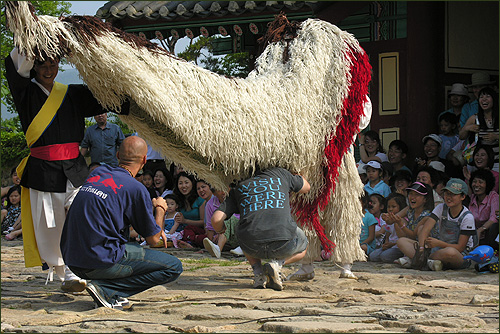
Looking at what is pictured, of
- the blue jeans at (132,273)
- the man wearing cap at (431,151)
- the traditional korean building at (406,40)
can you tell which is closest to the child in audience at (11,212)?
the traditional korean building at (406,40)

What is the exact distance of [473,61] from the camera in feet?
25.8

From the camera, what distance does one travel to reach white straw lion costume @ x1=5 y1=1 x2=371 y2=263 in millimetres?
3629

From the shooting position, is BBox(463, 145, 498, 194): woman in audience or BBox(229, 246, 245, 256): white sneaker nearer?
BBox(463, 145, 498, 194): woman in audience

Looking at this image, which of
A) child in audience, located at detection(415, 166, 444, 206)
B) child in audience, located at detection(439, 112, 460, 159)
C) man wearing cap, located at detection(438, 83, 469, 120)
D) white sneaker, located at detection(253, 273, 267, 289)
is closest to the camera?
white sneaker, located at detection(253, 273, 267, 289)

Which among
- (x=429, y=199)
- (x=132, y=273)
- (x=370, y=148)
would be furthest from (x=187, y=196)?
(x=132, y=273)

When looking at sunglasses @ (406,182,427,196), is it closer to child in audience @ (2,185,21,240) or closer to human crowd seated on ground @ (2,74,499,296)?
human crowd seated on ground @ (2,74,499,296)

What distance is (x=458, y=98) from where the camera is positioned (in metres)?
7.28

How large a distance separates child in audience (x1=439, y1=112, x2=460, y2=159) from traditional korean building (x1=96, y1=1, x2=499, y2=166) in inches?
13.8

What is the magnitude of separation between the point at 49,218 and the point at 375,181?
377 cm

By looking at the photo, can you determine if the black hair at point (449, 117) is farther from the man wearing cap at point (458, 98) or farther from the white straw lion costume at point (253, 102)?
the white straw lion costume at point (253, 102)

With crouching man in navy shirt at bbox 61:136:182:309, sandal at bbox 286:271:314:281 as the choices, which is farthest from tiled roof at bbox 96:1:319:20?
crouching man in navy shirt at bbox 61:136:182:309

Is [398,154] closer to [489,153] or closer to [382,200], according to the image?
[382,200]

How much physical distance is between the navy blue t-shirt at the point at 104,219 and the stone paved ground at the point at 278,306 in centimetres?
31

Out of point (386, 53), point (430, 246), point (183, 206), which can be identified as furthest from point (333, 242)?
point (386, 53)
